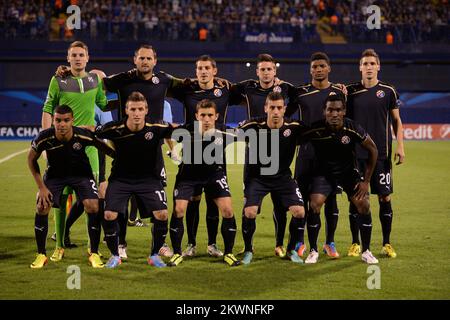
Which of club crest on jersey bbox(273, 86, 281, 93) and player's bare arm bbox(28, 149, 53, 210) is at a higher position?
club crest on jersey bbox(273, 86, 281, 93)

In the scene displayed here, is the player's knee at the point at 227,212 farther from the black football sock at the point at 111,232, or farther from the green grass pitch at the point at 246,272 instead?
the black football sock at the point at 111,232

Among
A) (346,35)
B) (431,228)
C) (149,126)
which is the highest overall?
(346,35)

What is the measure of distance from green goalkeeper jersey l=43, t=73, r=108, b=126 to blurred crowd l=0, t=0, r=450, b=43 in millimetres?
20104

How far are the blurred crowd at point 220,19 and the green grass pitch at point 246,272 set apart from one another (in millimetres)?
17791

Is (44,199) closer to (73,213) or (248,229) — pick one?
(73,213)

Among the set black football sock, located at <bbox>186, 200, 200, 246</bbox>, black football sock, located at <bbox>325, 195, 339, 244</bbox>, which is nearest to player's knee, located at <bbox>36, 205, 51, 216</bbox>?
black football sock, located at <bbox>186, 200, 200, 246</bbox>

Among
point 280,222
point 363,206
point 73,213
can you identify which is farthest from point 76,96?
point 363,206

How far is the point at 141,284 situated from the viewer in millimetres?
7148

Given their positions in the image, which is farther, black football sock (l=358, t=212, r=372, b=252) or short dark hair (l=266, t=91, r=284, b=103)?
black football sock (l=358, t=212, r=372, b=252)

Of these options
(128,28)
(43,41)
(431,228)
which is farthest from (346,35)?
(431,228)

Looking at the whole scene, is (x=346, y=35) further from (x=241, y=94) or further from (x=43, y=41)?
(x=241, y=94)

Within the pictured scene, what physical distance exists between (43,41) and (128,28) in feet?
10.2

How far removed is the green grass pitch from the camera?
6.80 metres

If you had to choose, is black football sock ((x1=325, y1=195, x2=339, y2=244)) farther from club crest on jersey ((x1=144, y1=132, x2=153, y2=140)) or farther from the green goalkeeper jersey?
the green goalkeeper jersey
